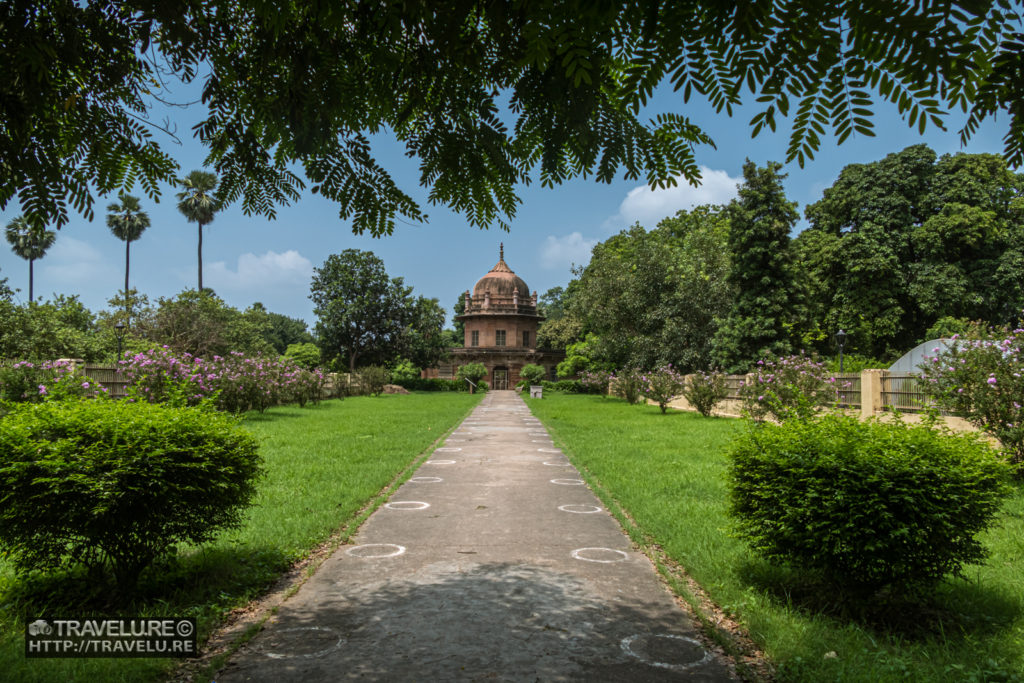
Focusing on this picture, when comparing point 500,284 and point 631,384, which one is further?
point 500,284

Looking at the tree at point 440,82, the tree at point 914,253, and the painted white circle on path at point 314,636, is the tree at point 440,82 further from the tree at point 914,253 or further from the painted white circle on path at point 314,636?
the tree at point 914,253

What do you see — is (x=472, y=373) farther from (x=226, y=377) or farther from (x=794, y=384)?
(x=794, y=384)

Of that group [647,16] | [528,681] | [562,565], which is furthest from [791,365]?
[647,16]

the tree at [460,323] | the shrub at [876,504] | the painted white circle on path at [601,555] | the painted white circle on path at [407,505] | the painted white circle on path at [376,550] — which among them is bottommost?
the painted white circle on path at [601,555]

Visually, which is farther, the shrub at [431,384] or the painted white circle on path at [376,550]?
the shrub at [431,384]

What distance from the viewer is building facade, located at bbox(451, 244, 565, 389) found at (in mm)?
56438

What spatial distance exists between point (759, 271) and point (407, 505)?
77.5 feet

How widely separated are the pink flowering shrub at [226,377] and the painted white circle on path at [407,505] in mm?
6320

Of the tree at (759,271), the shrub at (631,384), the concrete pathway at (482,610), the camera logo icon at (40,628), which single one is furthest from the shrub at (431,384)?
the camera logo icon at (40,628)

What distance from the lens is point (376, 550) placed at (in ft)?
17.4

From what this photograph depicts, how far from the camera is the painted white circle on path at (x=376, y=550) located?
5172 mm

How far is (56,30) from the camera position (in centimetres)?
307

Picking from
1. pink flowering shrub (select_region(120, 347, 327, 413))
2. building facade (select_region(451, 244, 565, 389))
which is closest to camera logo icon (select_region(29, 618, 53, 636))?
pink flowering shrub (select_region(120, 347, 327, 413))

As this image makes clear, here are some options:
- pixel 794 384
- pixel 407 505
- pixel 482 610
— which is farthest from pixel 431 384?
pixel 482 610
